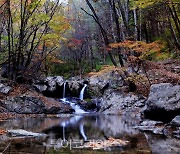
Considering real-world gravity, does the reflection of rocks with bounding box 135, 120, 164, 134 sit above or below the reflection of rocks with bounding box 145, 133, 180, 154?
below

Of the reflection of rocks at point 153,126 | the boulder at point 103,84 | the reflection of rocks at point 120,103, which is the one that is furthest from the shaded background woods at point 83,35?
the reflection of rocks at point 153,126

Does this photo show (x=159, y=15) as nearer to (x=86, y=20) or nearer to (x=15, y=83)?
(x=15, y=83)

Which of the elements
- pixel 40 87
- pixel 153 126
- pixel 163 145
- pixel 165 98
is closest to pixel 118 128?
pixel 153 126

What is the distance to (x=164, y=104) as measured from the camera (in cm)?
934

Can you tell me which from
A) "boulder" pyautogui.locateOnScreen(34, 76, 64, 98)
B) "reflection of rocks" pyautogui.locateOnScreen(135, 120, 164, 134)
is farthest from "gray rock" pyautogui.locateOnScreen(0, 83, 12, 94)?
"reflection of rocks" pyautogui.locateOnScreen(135, 120, 164, 134)

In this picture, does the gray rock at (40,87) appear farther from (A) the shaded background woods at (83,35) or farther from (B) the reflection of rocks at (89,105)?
(B) the reflection of rocks at (89,105)

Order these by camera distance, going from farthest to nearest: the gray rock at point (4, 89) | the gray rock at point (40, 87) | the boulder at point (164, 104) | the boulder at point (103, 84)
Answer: the boulder at point (103, 84) < the gray rock at point (40, 87) < the gray rock at point (4, 89) < the boulder at point (164, 104)

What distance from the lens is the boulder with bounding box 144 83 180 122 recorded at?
9.08m

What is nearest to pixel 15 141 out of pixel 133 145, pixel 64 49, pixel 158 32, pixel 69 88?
pixel 133 145

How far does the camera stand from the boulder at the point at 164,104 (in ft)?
29.8

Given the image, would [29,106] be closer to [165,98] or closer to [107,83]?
[107,83]

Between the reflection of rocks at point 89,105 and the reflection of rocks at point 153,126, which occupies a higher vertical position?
the reflection of rocks at point 153,126

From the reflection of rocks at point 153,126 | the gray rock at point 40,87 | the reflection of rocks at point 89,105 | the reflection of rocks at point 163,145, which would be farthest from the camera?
the gray rock at point 40,87

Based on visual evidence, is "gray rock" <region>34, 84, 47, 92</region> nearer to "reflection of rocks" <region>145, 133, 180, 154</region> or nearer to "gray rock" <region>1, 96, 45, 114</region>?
"gray rock" <region>1, 96, 45, 114</region>
